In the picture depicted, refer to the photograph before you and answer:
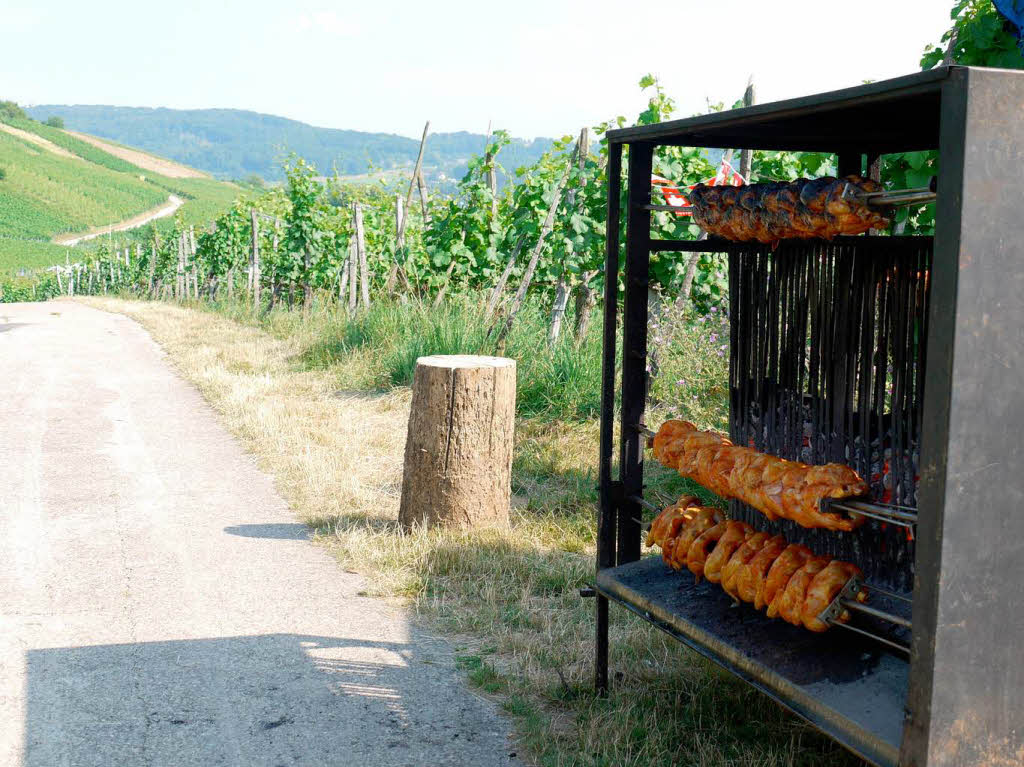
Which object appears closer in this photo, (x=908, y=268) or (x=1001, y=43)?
(x=908, y=268)

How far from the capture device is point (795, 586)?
292 cm

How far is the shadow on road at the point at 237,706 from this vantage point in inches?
131

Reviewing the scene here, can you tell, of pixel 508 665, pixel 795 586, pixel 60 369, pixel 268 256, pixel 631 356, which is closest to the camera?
pixel 795 586

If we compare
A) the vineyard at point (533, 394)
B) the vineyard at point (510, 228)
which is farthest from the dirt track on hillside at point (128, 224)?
the vineyard at point (533, 394)

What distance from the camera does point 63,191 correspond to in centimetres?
10100

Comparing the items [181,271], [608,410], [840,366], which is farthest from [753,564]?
[181,271]

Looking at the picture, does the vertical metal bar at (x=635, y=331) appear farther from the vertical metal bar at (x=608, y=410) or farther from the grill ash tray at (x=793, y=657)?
the grill ash tray at (x=793, y=657)

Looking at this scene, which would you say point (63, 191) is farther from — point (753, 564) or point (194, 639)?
point (753, 564)

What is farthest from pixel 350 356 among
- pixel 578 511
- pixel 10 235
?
pixel 10 235

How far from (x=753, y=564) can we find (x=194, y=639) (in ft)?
8.07

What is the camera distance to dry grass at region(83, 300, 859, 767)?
3365 mm

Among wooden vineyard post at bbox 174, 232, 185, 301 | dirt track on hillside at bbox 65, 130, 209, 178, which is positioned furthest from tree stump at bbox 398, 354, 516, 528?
dirt track on hillside at bbox 65, 130, 209, 178

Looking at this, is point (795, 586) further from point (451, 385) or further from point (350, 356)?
point (350, 356)

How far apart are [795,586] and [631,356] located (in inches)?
43.1
